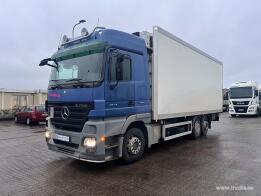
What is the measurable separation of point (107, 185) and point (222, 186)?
7.24ft

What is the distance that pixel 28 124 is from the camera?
18219mm

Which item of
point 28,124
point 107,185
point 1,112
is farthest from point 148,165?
point 1,112

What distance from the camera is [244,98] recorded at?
70.7 feet

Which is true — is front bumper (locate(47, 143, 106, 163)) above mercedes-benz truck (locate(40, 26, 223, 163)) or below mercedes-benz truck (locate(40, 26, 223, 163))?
below

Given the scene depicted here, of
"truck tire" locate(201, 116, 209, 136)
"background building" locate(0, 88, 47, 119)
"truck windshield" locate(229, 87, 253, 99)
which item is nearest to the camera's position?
"truck tire" locate(201, 116, 209, 136)

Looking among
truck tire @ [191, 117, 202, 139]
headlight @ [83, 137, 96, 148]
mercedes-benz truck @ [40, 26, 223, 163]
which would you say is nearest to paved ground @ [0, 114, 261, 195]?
mercedes-benz truck @ [40, 26, 223, 163]

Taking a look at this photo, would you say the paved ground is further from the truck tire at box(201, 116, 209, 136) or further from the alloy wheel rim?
the truck tire at box(201, 116, 209, 136)

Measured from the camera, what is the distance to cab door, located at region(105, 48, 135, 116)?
535cm

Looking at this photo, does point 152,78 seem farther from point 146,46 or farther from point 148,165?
point 148,165

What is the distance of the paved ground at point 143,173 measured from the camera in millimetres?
4469

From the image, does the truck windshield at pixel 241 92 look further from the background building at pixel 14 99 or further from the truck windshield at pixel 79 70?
the background building at pixel 14 99

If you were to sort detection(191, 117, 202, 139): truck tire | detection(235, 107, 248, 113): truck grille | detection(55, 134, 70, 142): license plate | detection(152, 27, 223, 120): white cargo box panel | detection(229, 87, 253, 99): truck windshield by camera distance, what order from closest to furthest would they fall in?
detection(55, 134, 70, 142): license plate < detection(152, 27, 223, 120): white cargo box panel < detection(191, 117, 202, 139): truck tire < detection(229, 87, 253, 99): truck windshield < detection(235, 107, 248, 113): truck grille

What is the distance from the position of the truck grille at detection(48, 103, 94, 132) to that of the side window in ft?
2.72

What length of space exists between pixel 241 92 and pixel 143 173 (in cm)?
1913
